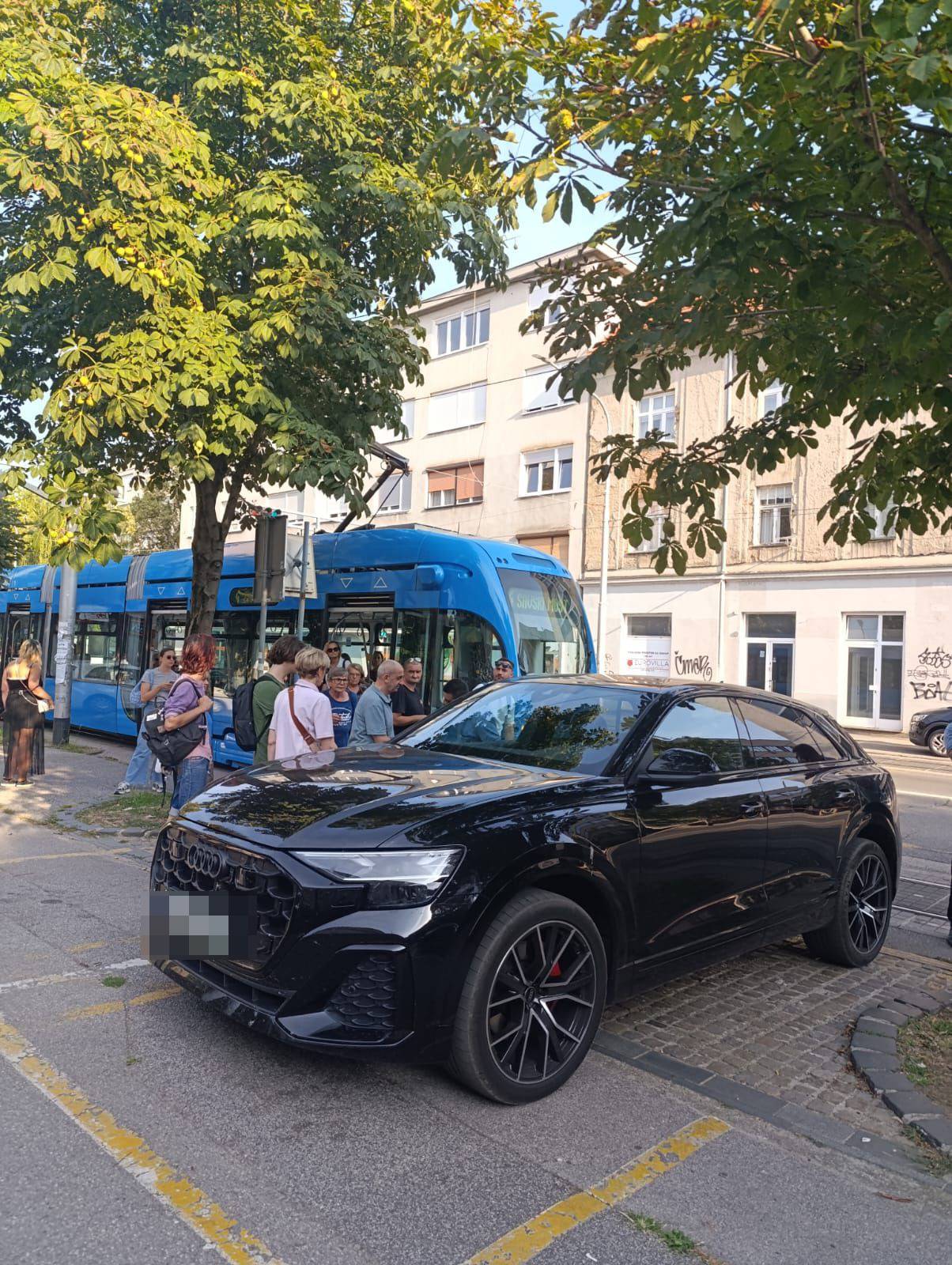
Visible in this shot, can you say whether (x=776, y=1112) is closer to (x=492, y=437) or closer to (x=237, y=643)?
(x=237, y=643)

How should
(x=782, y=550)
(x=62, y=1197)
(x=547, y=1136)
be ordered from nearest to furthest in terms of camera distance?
(x=62, y=1197) < (x=547, y=1136) < (x=782, y=550)

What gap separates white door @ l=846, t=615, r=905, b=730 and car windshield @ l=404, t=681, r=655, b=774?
21923 millimetres

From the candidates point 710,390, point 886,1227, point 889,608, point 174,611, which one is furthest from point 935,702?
point 886,1227

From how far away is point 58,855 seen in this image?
743 cm

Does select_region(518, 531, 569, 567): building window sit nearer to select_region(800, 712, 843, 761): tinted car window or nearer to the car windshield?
select_region(800, 712, 843, 761): tinted car window

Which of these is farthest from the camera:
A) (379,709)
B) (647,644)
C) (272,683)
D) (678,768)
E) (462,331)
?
(462,331)

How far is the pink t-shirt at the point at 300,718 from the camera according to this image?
6.11 meters

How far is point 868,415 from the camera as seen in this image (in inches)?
179

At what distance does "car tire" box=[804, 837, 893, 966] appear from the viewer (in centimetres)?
544

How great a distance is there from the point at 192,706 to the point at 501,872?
4.38 metres

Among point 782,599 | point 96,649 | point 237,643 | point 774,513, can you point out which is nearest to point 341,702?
point 237,643

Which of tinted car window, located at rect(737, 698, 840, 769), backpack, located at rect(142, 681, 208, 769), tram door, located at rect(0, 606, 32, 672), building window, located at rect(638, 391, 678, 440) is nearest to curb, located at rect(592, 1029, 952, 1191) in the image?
tinted car window, located at rect(737, 698, 840, 769)

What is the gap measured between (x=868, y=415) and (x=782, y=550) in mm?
23387

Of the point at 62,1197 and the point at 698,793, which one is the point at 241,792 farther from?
the point at 698,793
